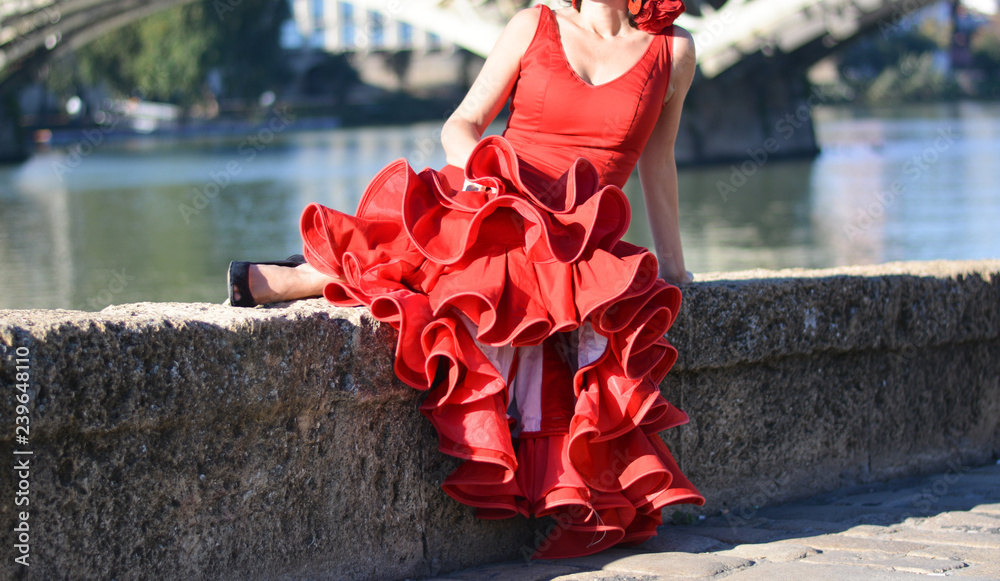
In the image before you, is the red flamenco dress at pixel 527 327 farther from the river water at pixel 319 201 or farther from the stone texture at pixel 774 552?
the river water at pixel 319 201

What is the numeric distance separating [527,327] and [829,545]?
2.73ft

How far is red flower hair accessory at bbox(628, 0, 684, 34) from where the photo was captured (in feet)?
7.99

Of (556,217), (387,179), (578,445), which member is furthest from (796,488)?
(387,179)

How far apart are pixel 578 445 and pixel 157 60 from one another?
35422 millimetres

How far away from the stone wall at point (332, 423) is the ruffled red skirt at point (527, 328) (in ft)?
0.38

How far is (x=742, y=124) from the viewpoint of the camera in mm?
20469

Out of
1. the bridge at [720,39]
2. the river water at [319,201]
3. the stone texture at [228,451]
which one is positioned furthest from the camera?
the bridge at [720,39]

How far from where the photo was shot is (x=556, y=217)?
2.14 metres

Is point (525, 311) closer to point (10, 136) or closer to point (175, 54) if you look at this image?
point (10, 136)

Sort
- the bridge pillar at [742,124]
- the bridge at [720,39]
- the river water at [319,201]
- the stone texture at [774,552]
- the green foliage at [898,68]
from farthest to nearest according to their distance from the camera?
the green foliage at [898,68] → the bridge pillar at [742,124] → the bridge at [720,39] → the river water at [319,201] → the stone texture at [774,552]

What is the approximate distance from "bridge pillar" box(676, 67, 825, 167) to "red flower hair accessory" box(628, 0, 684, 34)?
1746 centimetres

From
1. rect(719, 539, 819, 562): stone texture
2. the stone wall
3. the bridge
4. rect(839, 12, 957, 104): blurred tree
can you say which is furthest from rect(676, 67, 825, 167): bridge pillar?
rect(839, 12, 957, 104): blurred tree

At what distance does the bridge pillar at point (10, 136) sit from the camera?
23.8m

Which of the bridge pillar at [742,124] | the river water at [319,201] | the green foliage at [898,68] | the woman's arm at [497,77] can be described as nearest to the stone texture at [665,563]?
the woman's arm at [497,77]
